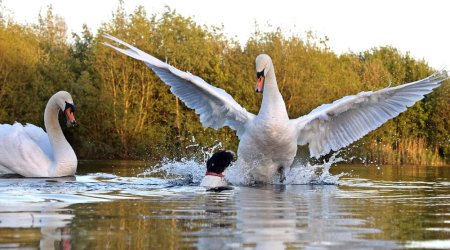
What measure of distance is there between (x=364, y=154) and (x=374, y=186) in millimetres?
24039

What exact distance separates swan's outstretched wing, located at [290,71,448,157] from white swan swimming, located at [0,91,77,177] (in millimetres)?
3996

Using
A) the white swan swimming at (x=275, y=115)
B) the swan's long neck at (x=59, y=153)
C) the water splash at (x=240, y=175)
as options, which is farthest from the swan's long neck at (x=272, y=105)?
the swan's long neck at (x=59, y=153)

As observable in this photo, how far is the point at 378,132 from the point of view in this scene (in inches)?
1757

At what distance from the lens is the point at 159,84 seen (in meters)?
45.0

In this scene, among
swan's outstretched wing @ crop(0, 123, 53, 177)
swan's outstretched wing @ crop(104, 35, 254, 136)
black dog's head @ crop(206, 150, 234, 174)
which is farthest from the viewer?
swan's outstretched wing @ crop(0, 123, 53, 177)

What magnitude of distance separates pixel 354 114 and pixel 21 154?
5542 mm

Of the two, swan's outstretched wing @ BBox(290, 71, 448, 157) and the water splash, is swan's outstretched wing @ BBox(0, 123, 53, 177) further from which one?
swan's outstretched wing @ BBox(290, 71, 448, 157)

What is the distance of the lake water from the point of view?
6.58 meters

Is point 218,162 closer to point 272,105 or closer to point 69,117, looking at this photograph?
point 272,105

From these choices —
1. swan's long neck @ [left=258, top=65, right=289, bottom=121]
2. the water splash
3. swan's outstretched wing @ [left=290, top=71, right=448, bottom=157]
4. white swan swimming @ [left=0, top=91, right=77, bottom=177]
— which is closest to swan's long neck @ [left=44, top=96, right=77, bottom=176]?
white swan swimming @ [left=0, top=91, right=77, bottom=177]

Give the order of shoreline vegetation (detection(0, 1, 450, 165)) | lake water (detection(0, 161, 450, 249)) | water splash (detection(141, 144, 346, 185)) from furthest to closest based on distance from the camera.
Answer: shoreline vegetation (detection(0, 1, 450, 165))
water splash (detection(141, 144, 346, 185))
lake water (detection(0, 161, 450, 249))

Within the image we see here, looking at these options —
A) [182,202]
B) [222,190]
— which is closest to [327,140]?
[222,190]

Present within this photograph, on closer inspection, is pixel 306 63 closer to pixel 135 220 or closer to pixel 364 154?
pixel 364 154

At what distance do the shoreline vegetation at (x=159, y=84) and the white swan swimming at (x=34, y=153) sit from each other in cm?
1976
